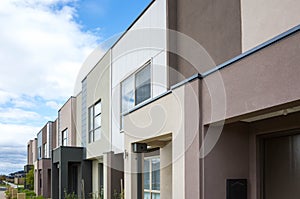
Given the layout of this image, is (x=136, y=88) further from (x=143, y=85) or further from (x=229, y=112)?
(x=229, y=112)

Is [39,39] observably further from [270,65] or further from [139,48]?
[270,65]

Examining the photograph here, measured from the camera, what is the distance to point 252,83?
17.5 feet

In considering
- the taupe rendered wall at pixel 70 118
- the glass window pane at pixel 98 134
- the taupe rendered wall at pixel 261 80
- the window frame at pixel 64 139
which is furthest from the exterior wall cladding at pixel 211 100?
the window frame at pixel 64 139

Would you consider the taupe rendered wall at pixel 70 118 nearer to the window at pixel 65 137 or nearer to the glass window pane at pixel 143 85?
Answer: the window at pixel 65 137

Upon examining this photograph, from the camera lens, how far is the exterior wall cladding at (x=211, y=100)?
17.4 ft

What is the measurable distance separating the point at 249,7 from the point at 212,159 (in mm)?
3874

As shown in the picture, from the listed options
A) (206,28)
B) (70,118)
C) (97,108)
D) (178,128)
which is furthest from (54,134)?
(178,128)

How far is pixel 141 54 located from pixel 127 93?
215 cm

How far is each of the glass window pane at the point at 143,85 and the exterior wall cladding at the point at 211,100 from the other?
0.12 ft

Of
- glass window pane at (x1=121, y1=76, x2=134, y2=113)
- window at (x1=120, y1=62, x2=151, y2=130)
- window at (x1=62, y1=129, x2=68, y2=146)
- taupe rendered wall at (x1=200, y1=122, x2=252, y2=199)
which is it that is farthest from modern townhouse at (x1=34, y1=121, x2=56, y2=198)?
taupe rendered wall at (x1=200, y1=122, x2=252, y2=199)

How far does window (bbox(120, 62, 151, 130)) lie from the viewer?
1298cm

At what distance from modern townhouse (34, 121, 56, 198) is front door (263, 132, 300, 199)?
26609mm

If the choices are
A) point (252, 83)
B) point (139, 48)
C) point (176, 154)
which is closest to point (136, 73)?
point (139, 48)

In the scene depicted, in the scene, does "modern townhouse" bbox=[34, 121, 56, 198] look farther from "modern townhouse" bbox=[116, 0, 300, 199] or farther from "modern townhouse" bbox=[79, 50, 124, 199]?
"modern townhouse" bbox=[116, 0, 300, 199]
